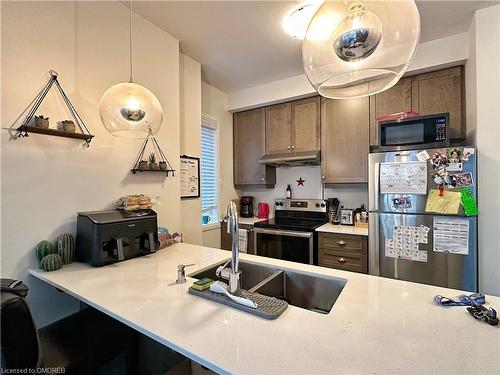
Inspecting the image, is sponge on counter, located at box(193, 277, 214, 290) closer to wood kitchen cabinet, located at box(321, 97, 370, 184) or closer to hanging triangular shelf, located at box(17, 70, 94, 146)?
hanging triangular shelf, located at box(17, 70, 94, 146)

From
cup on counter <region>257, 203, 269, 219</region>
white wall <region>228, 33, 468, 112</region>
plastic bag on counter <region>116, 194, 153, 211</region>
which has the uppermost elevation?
white wall <region>228, 33, 468, 112</region>

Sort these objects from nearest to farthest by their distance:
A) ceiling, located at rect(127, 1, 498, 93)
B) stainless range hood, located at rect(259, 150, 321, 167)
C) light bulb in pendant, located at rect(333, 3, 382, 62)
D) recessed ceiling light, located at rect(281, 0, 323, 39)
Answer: light bulb in pendant, located at rect(333, 3, 382, 62) → recessed ceiling light, located at rect(281, 0, 323, 39) → ceiling, located at rect(127, 1, 498, 93) → stainless range hood, located at rect(259, 150, 321, 167)

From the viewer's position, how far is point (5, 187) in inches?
49.5

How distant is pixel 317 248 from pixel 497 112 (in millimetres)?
1789

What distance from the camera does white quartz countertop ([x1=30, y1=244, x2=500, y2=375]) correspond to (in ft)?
2.07

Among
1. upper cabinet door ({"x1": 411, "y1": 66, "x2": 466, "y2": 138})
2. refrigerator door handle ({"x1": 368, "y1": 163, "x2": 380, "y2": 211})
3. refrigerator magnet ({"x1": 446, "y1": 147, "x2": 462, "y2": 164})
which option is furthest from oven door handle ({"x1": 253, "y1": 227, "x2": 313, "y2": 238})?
upper cabinet door ({"x1": 411, "y1": 66, "x2": 466, "y2": 138})

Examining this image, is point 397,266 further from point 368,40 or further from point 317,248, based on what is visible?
point 368,40

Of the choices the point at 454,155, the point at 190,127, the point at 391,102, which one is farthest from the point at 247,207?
the point at 454,155

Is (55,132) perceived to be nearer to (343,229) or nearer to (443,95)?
(343,229)

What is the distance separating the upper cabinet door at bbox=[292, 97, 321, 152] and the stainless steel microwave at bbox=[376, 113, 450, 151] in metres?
0.83

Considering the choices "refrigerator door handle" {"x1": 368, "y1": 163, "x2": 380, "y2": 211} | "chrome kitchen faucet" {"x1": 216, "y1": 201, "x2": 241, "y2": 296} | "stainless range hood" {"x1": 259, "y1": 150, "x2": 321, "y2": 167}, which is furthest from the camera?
"stainless range hood" {"x1": 259, "y1": 150, "x2": 321, "y2": 167}

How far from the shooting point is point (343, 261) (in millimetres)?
2389

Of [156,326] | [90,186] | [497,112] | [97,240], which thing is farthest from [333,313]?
[497,112]

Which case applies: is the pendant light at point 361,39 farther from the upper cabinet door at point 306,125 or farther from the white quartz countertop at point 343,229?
the upper cabinet door at point 306,125
